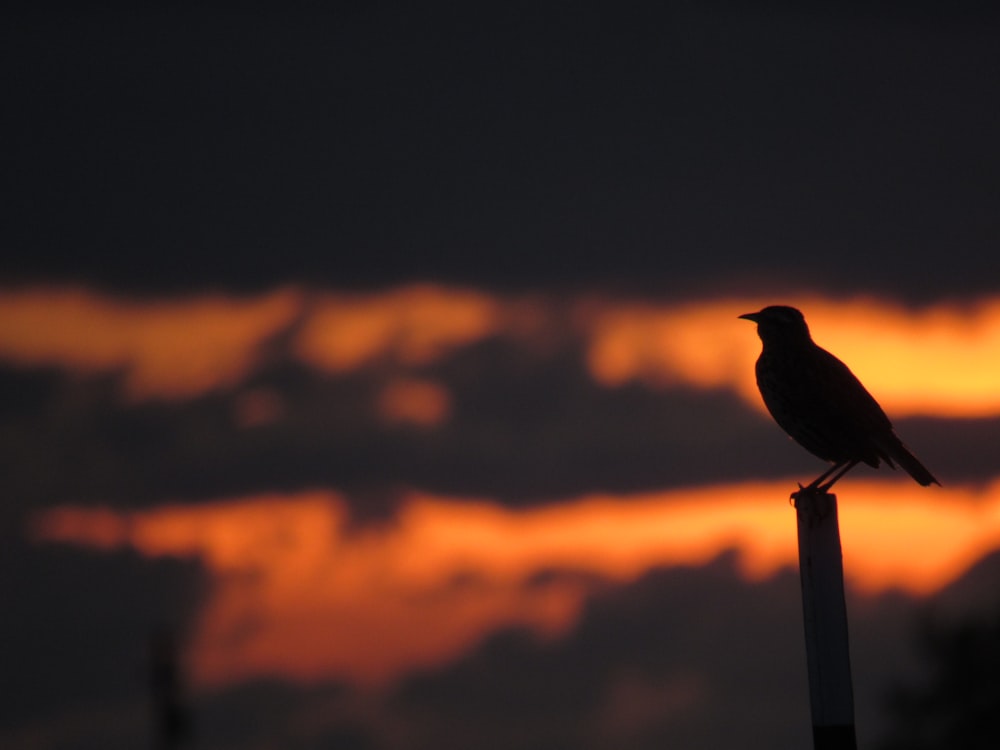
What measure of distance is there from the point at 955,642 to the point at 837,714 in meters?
49.6

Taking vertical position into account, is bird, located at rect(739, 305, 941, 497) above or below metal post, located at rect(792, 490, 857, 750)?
above

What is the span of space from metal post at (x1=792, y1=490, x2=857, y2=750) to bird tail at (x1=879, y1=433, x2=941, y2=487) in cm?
385

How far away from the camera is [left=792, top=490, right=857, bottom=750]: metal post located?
10.7 m

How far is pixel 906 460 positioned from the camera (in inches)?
600

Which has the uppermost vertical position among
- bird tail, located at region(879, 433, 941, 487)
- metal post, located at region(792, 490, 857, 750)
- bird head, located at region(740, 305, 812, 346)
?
bird head, located at region(740, 305, 812, 346)

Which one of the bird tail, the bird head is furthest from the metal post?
the bird head

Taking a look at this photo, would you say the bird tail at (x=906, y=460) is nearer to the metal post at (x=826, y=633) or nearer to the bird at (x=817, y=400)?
the bird at (x=817, y=400)

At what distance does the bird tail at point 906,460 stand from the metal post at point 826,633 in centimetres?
385

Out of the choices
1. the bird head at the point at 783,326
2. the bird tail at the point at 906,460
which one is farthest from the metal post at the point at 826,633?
the bird head at the point at 783,326

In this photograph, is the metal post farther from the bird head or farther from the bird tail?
the bird head

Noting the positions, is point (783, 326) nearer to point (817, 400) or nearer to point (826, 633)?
point (817, 400)

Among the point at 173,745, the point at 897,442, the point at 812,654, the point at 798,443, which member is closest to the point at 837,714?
the point at 812,654

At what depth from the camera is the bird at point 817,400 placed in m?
16.0

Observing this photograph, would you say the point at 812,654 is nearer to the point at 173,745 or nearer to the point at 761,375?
the point at 761,375
